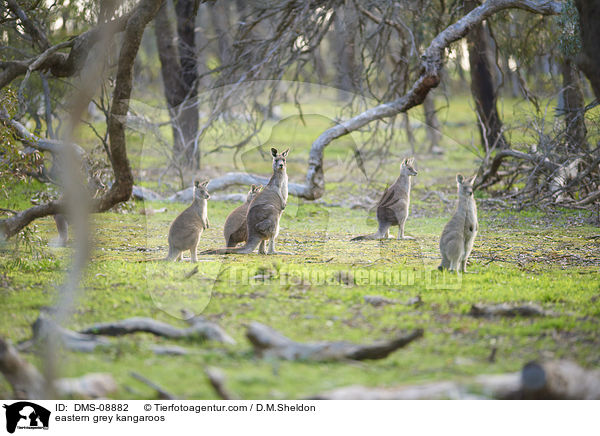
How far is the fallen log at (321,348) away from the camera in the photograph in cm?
414

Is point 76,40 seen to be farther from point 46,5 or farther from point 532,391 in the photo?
point 532,391

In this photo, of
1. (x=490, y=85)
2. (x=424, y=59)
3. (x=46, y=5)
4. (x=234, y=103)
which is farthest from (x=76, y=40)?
(x=490, y=85)

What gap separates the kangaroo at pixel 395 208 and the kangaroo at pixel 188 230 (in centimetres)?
247

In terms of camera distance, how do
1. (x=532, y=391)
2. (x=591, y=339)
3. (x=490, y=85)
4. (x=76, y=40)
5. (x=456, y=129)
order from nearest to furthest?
(x=532, y=391), (x=591, y=339), (x=76, y=40), (x=490, y=85), (x=456, y=129)

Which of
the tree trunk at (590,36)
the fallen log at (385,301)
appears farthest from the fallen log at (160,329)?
the tree trunk at (590,36)

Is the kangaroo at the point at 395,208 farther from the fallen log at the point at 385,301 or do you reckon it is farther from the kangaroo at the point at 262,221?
the fallen log at the point at 385,301

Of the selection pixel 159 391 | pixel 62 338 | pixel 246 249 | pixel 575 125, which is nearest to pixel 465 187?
pixel 246 249

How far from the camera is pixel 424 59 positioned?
894cm

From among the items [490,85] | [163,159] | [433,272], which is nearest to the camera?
[433,272]

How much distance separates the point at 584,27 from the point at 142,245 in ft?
18.1

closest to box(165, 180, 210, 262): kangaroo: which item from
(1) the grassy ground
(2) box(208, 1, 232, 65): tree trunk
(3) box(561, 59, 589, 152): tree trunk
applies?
(1) the grassy ground

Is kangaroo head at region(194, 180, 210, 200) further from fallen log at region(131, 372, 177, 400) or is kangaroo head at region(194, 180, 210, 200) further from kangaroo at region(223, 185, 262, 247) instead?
fallen log at region(131, 372, 177, 400)
